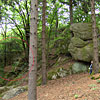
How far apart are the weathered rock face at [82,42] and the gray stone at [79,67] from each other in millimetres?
705

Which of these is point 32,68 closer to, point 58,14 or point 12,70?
point 58,14

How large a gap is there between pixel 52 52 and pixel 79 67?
16.6 feet

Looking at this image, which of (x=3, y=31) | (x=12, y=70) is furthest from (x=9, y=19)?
(x=12, y=70)

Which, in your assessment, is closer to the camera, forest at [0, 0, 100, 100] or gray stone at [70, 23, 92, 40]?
forest at [0, 0, 100, 100]

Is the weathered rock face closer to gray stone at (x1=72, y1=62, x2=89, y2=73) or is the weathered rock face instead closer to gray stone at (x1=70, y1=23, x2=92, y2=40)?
gray stone at (x1=70, y1=23, x2=92, y2=40)

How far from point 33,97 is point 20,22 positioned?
11.6 meters

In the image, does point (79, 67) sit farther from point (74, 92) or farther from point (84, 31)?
point (74, 92)

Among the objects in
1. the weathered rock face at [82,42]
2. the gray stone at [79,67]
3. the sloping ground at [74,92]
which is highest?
the weathered rock face at [82,42]

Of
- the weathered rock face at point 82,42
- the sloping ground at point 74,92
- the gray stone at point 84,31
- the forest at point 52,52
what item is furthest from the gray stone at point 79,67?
the sloping ground at point 74,92

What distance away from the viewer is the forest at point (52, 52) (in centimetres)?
643

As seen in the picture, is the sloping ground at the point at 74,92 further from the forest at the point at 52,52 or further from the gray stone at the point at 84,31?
the gray stone at the point at 84,31

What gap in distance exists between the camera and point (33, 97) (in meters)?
4.03

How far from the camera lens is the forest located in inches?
253

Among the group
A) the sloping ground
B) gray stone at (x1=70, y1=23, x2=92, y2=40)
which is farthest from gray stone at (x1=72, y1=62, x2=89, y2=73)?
the sloping ground
